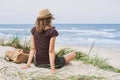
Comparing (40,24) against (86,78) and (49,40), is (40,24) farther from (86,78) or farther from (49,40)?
(86,78)

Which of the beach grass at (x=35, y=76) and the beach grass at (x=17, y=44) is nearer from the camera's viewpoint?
the beach grass at (x=35, y=76)

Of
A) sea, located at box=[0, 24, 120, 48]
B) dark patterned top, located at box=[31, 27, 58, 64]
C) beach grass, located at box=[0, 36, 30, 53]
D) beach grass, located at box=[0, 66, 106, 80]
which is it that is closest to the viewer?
beach grass, located at box=[0, 66, 106, 80]

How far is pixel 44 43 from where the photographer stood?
6.52 m

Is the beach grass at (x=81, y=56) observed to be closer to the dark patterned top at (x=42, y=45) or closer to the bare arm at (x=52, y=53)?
the dark patterned top at (x=42, y=45)

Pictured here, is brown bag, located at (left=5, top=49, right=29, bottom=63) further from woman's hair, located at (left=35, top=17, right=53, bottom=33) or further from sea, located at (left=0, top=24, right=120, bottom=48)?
sea, located at (left=0, top=24, right=120, bottom=48)

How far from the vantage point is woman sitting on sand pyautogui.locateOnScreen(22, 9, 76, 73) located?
20.8 feet

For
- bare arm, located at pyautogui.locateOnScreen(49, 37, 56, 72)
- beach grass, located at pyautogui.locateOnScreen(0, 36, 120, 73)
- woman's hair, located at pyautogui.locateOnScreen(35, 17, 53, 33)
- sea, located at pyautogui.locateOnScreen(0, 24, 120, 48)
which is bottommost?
sea, located at pyautogui.locateOnScreen(0, 24, 120, 48)

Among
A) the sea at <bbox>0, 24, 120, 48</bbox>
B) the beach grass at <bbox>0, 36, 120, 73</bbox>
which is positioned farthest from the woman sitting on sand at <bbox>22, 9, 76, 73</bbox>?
the sea at <bbox>0, 24, 120, 48</bbox>

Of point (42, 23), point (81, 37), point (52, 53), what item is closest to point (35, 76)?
point (52, 53)

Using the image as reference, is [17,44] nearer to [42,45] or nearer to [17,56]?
[17,56]

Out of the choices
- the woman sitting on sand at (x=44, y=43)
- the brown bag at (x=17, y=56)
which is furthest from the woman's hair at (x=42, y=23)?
the brown bag at (x=17, y=56)

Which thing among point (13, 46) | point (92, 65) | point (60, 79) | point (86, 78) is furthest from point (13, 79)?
point (13, 46)

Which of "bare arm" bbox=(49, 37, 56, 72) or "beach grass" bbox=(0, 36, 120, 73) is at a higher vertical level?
"bare arm" bbox=(49, 37, 56, 72)

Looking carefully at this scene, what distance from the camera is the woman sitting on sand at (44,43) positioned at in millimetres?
6344
